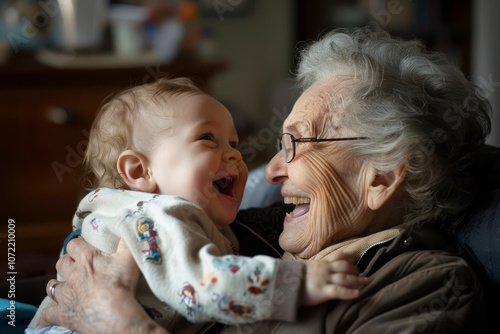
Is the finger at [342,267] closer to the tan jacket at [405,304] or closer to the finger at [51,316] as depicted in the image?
the tan jacket at [405,304]

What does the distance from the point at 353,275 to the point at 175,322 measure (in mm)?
423

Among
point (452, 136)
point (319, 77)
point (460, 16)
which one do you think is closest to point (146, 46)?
point (460, 16)

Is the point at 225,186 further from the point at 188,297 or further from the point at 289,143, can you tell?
the point at 188,297

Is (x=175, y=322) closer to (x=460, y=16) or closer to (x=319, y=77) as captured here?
(x=319, y=77)

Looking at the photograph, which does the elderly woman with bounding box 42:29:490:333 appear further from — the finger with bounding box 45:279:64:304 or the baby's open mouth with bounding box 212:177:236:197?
the baby's open mouth with bounding box 212:177:236:197

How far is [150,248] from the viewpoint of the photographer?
1.22 m

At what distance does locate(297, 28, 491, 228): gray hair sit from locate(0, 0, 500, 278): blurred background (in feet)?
4.49

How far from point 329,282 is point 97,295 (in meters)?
0.48

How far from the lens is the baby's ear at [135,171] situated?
A: 1.51 metres

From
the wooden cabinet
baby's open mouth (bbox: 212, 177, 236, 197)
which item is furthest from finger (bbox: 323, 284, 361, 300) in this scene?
the wooden cabinet

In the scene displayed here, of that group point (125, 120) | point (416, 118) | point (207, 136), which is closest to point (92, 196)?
point (125, 120)

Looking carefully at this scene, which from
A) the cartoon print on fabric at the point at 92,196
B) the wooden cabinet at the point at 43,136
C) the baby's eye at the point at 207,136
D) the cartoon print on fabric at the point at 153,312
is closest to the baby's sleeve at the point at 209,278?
the cartoon print on fabric at the point at 153,312

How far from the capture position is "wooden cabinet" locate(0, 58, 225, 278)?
12.4ft

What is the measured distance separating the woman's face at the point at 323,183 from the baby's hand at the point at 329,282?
0.28 meters
